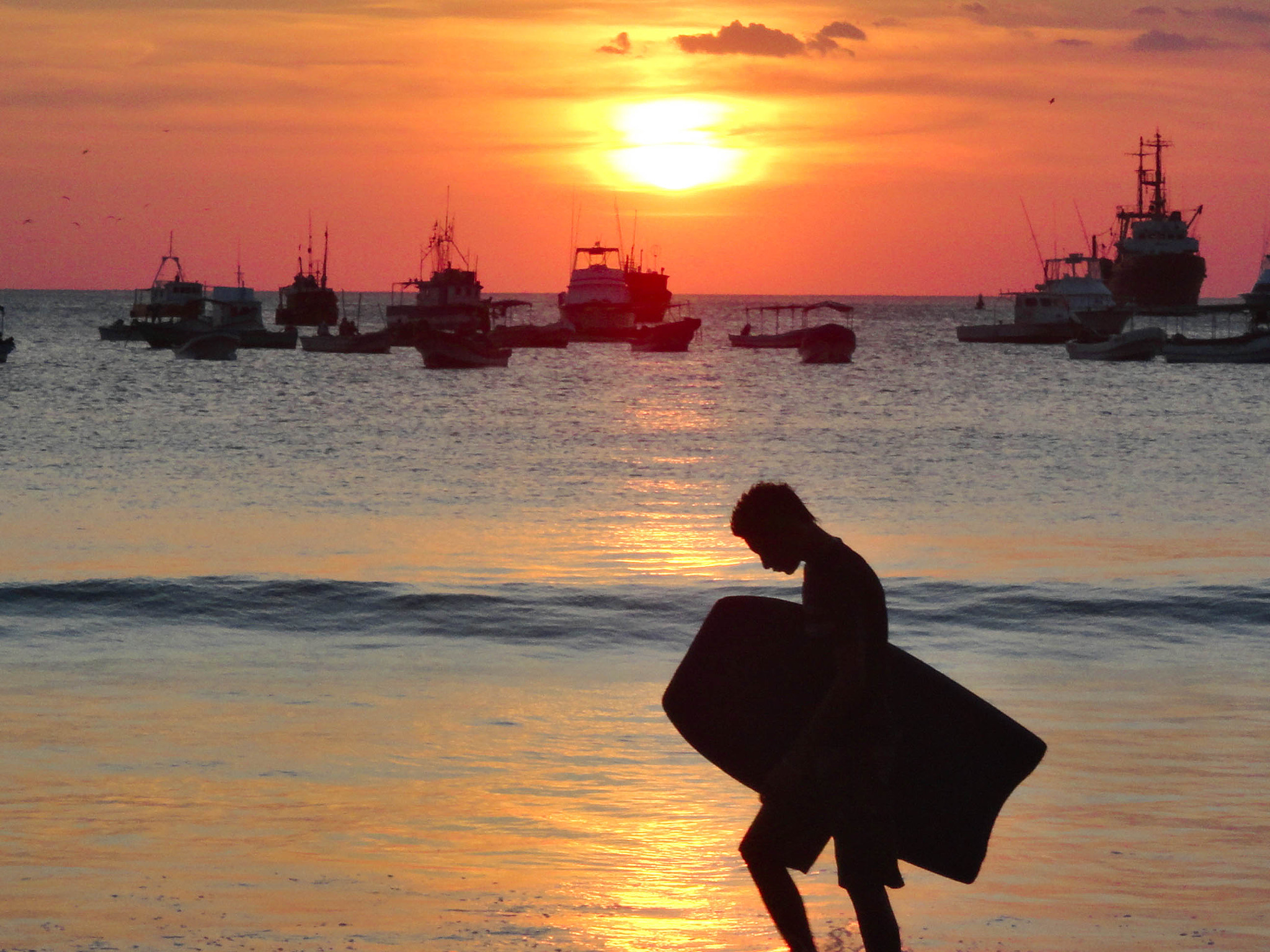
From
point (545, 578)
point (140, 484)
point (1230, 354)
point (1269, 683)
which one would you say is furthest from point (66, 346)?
point (1269, 683)

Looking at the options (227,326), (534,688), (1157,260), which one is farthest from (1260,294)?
(534,688)

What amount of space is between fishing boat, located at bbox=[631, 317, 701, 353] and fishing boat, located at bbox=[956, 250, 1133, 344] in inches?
997

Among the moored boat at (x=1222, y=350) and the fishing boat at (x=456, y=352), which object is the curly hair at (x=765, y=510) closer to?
the fishing boat at (x=456, y=352)

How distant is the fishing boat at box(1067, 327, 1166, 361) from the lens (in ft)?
284

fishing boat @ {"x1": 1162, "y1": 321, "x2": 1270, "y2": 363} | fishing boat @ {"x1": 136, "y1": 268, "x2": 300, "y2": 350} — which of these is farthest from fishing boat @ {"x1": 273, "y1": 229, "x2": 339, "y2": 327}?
fishing boat @ {"x1": 1162, "y1": 321, "x2": 1270, "y2": 363}

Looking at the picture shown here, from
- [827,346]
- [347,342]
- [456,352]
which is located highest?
[827,346]

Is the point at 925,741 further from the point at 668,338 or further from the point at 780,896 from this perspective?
the point at 668,338

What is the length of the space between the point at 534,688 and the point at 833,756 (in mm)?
6816

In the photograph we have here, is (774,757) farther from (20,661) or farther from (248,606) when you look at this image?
(248,606)

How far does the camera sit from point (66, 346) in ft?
355

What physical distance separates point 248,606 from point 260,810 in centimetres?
805

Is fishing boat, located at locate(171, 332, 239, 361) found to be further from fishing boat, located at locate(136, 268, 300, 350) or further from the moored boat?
the moored boat

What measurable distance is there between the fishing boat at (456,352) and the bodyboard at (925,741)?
3043 inches

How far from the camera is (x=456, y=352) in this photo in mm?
82312
